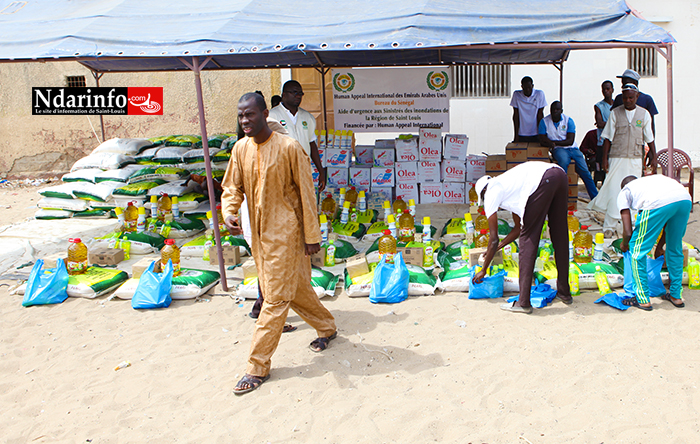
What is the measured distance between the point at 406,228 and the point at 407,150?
1.85 metres

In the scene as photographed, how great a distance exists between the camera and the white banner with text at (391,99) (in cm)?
749

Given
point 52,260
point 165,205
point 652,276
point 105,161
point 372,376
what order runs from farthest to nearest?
1. point 105,161
2. point 165,205
3. point 52,260
4. point 652,276
5. point 372,376

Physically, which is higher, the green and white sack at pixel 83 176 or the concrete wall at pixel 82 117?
the concrete wall at pixel 82 117

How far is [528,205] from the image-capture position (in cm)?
404

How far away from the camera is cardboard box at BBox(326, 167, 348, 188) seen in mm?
7465

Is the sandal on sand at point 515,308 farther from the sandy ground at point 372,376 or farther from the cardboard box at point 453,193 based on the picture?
the cardboard box at point 453,193

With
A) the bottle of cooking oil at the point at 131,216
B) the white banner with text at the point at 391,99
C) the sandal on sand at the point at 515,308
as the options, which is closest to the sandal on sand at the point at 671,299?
the sandal on sand at the point at 515,308

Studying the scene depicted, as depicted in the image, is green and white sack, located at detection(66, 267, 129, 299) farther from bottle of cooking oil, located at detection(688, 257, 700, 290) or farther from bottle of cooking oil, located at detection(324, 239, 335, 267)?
bottle of cooking oil, located at detection(688, 257, 700, 290)

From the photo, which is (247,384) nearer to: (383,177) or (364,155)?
(383,177)

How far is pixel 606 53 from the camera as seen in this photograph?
10430 mm

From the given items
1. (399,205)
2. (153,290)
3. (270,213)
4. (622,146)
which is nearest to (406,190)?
(399,205)

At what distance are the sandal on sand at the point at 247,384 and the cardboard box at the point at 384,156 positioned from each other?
15.1 ft

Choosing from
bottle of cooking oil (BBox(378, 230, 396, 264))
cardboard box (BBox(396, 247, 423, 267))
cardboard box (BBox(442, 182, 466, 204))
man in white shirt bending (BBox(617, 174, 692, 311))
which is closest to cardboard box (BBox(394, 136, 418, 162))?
cardboard box (BBox(442, 182, 466, 204))

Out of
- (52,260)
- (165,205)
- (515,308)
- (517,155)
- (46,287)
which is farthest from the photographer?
(517,155)
